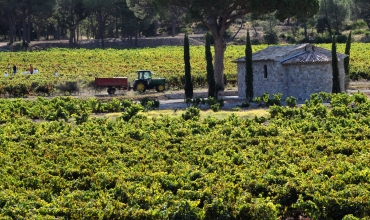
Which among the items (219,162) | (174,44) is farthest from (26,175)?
(174,44)

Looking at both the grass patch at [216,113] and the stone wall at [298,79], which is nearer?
the grass patch at [216,113]

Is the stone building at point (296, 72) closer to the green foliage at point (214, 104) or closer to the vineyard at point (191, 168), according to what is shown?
the green foliage at point (214, 104)

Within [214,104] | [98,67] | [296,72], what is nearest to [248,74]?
[296,72]

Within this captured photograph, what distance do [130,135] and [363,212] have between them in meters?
12.7

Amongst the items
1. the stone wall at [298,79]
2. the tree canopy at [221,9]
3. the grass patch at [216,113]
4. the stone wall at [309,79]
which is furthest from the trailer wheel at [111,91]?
the grass patch at [216,113]

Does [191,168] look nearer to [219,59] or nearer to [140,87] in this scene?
[219,59]

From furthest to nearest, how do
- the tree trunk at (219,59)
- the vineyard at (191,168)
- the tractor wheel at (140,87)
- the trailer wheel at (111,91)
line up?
the tractor wheel at (140,87) < the trailer wheel at (111,91) < the tree trunk at (219,59) < the vineyard at (191,168)

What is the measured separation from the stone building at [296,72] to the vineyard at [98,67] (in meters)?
11.8

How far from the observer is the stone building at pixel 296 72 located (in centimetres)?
4566

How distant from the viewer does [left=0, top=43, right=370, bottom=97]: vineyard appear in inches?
2142

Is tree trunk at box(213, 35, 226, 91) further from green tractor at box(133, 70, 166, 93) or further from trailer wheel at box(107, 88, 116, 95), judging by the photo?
trailer wheel at box(107, 88, 116, 95)

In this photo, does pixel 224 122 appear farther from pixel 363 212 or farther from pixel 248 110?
pixel 363 212

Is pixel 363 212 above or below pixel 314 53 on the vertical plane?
below

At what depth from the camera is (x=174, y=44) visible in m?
106
